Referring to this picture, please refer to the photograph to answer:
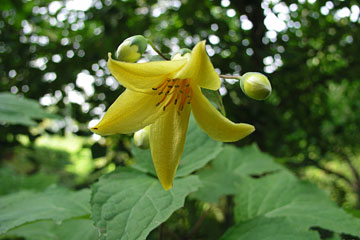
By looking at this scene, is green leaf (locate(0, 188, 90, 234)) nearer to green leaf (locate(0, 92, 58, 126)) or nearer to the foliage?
the foliage

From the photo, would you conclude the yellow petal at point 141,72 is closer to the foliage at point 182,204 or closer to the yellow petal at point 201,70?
the yellow petal at point 201,70

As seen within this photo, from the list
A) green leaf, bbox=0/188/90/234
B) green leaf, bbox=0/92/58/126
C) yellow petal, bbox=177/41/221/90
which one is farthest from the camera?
green leaf, bbox=0/92/58/126

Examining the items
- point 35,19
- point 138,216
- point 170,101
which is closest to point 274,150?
point 170,101

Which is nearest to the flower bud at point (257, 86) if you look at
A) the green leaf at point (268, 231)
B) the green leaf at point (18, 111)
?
the green leaf at point (268, 231)

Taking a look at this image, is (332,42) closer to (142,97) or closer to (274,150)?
(274,150)

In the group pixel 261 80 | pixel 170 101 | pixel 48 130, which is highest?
pixel 261 80

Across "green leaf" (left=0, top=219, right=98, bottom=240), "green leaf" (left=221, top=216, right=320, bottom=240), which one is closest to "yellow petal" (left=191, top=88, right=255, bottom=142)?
"green leaf" (left=221, top=216, right=320, bottom=240)
